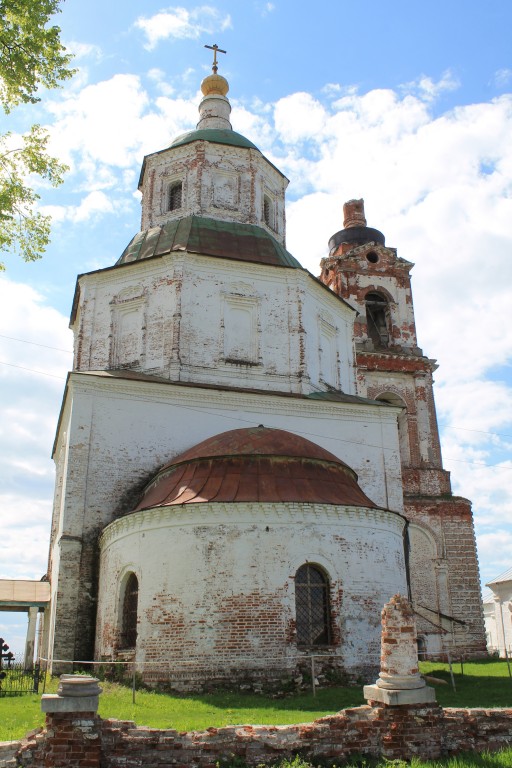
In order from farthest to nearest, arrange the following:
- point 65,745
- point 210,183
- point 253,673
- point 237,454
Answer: point 210,183 < point 237,454 < point 253,673 < point 65,745

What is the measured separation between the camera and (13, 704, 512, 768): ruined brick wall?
6.32m

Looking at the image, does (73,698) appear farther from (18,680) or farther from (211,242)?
(211,242)

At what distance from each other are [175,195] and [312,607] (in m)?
15.3

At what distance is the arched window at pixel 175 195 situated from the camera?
2255 cm

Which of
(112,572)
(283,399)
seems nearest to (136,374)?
(283,399)

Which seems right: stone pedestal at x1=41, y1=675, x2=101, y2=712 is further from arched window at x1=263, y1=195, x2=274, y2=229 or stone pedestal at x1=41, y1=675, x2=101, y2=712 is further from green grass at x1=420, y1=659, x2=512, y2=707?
arched window at x1=263, y1=195, x2=274, y2=229

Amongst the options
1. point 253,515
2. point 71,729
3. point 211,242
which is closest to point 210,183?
point 211,242

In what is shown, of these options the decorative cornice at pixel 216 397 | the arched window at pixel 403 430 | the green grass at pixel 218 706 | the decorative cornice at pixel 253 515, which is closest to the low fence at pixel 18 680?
the green grass at pixel 218 706

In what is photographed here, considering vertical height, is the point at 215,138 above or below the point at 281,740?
above

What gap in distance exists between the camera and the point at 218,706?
9961 mm

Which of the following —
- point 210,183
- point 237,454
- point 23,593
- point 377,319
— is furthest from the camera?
point 377,319

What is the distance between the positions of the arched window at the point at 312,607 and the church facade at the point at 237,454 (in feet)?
0.11

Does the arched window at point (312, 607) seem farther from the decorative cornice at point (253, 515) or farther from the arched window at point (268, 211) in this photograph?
the arched window at point (268, 211)

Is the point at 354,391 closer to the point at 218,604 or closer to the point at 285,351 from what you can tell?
the point at 285,351
